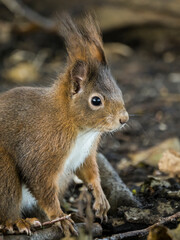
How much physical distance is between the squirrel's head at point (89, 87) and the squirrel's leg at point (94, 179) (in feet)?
1.43

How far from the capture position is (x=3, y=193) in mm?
3135

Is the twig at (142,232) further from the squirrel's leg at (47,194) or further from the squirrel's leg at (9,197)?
the squirrel's leg at (9,197)

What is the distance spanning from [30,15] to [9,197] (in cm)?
542

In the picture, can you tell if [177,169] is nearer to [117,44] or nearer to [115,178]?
[115,178]

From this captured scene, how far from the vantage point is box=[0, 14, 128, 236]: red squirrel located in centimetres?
320

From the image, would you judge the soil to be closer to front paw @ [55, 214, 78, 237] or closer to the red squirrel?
front paw @ [55, 214, 78, 237]

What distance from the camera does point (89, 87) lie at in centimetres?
327

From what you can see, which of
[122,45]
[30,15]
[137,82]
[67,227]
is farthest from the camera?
[122,45]

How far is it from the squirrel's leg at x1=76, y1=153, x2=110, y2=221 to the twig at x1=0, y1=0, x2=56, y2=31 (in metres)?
4.69

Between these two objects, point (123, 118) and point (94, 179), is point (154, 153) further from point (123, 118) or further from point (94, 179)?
point (123, 118)

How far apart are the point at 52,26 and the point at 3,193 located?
Answer: 17.2ft

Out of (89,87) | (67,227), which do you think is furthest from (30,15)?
(67,227)

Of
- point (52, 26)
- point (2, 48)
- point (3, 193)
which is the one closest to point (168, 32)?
point (52, 26)

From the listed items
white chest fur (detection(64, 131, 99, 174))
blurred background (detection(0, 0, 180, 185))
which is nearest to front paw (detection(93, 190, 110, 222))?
white chest fur (detection(64, 131, 99, 174))
